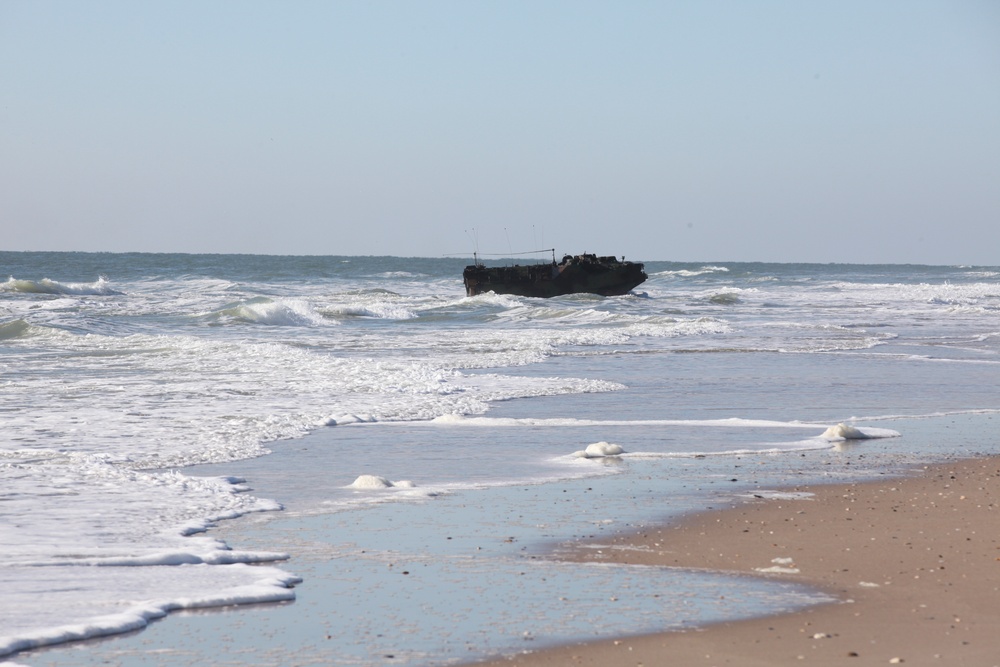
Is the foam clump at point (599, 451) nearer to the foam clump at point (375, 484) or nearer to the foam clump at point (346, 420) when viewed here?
the foam clump at point (375, 484)

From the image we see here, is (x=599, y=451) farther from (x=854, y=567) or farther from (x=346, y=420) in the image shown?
(x=854, y=567)

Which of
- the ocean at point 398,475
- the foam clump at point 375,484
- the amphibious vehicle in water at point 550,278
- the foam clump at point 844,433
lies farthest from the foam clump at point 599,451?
the amphibious vehicle in water at point 550,278

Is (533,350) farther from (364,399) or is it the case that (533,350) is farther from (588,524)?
(588,524)

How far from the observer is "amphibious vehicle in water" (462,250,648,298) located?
171ft

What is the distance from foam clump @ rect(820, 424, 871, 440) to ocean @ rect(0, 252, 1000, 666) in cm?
2

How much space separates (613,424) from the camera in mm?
11867

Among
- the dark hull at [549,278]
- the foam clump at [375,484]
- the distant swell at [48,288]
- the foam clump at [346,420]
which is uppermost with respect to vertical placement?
the dark hull at [549,278]

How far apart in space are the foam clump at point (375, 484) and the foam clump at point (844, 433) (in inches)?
176

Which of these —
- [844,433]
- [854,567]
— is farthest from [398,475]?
[844,433]

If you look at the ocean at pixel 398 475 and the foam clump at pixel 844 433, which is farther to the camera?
the foam clump at pixel 844 433

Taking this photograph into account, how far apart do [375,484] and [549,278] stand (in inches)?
1740

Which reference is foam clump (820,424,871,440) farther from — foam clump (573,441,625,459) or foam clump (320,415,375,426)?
foam clump (320,415,375,426)

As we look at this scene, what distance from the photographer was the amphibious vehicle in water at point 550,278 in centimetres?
5222

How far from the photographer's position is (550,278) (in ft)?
171
